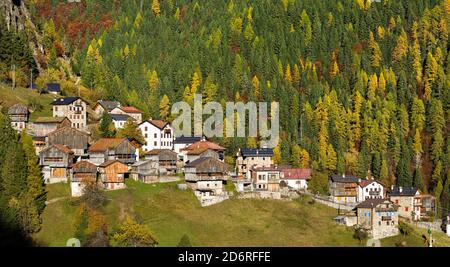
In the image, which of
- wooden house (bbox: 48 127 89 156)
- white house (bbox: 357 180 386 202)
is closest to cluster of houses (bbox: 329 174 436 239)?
white house (bbox: 357 180 386 202)

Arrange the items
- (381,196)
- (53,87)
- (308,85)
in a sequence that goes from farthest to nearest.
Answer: (308,85) → (53,87) → (381,196)

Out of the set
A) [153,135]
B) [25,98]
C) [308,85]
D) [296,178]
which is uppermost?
[308,85]

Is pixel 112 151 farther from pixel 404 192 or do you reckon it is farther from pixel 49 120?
pixel 404 192

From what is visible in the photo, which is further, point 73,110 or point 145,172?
point 73,110

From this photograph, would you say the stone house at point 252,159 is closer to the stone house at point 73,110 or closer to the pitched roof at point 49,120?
the stone house at point 73,110

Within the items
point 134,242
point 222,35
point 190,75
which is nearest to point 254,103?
point 190,75

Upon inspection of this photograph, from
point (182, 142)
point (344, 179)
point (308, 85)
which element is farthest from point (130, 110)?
point (308, 85)
